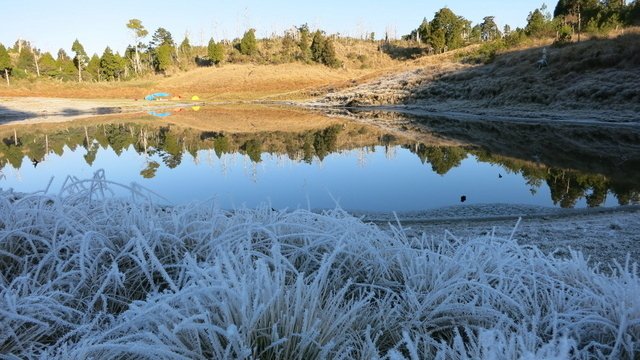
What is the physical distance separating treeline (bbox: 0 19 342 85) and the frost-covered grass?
5402cm

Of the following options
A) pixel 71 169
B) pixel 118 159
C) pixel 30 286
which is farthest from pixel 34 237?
pixel 118 159

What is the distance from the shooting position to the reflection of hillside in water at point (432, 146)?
894cm

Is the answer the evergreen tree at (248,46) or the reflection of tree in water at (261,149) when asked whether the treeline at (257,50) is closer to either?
the evergreen tree at (248,46)

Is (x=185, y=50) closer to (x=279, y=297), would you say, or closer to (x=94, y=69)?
(x=94, y=69)

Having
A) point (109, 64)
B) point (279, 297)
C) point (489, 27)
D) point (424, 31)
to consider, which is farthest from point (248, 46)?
point (279, 297)

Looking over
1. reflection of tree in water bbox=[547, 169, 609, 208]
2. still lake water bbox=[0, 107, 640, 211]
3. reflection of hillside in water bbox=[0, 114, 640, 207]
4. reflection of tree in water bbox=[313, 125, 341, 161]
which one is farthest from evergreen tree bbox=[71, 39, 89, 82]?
reflection of tree in water bbox=[547, 169, 609, 208]

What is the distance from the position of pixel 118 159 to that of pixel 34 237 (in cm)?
1044

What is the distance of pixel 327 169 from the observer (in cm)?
1067

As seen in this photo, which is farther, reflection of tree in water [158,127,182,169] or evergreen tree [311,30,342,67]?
evergreen tree [311,30,342,67]

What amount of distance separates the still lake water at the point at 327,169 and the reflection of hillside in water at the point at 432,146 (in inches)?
1.4

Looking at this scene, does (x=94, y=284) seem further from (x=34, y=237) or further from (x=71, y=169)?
(x=71, y=169)

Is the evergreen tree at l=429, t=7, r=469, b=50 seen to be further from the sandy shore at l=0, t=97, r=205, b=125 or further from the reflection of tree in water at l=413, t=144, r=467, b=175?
the reflection of tree in water at l=413, t=144, r=467, b=175

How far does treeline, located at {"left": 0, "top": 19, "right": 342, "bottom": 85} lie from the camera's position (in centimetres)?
5428

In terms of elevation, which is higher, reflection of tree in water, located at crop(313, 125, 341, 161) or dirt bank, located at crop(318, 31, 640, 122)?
dirt bank, located at crop(318, 31, 640, 122)
